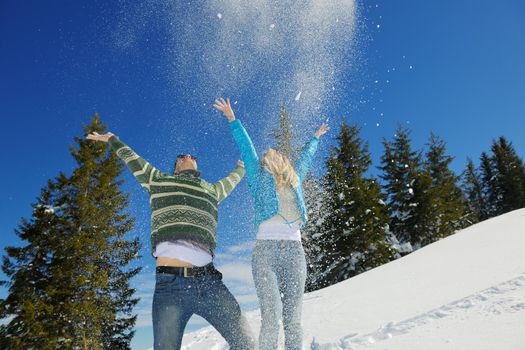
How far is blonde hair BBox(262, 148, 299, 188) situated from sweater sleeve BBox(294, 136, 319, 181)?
13.8 inches

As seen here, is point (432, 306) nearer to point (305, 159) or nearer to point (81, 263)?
point (305, 159)

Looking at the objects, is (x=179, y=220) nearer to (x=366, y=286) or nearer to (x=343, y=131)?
(x=366, y=286)

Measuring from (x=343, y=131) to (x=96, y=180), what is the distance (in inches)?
697

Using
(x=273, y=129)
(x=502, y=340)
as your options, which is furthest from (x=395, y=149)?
(x=502, y=340)

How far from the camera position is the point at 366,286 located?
8.14m

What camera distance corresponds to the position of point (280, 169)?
344 centimetres

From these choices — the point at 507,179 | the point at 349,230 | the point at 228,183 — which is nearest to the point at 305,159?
the point at 228,183

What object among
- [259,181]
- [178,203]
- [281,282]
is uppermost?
[259,181]

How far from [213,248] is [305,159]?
1.49m

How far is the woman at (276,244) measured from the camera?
10.2ft

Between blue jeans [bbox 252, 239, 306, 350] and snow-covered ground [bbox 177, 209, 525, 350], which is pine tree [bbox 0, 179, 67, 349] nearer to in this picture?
snow-covered ground [bbox 177, 209, 525, 350]

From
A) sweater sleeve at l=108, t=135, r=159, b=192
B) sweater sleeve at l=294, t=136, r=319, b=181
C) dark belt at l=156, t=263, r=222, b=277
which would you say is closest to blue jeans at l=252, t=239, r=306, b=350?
dark belt at l=156, t=263, r=222, b=277

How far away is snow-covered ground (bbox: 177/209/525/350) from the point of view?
12.3 feet

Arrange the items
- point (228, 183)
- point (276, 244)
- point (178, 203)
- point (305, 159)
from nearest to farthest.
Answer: point (178, 203) < point (276, 244) < point (228, 183) < point (305, 159)
